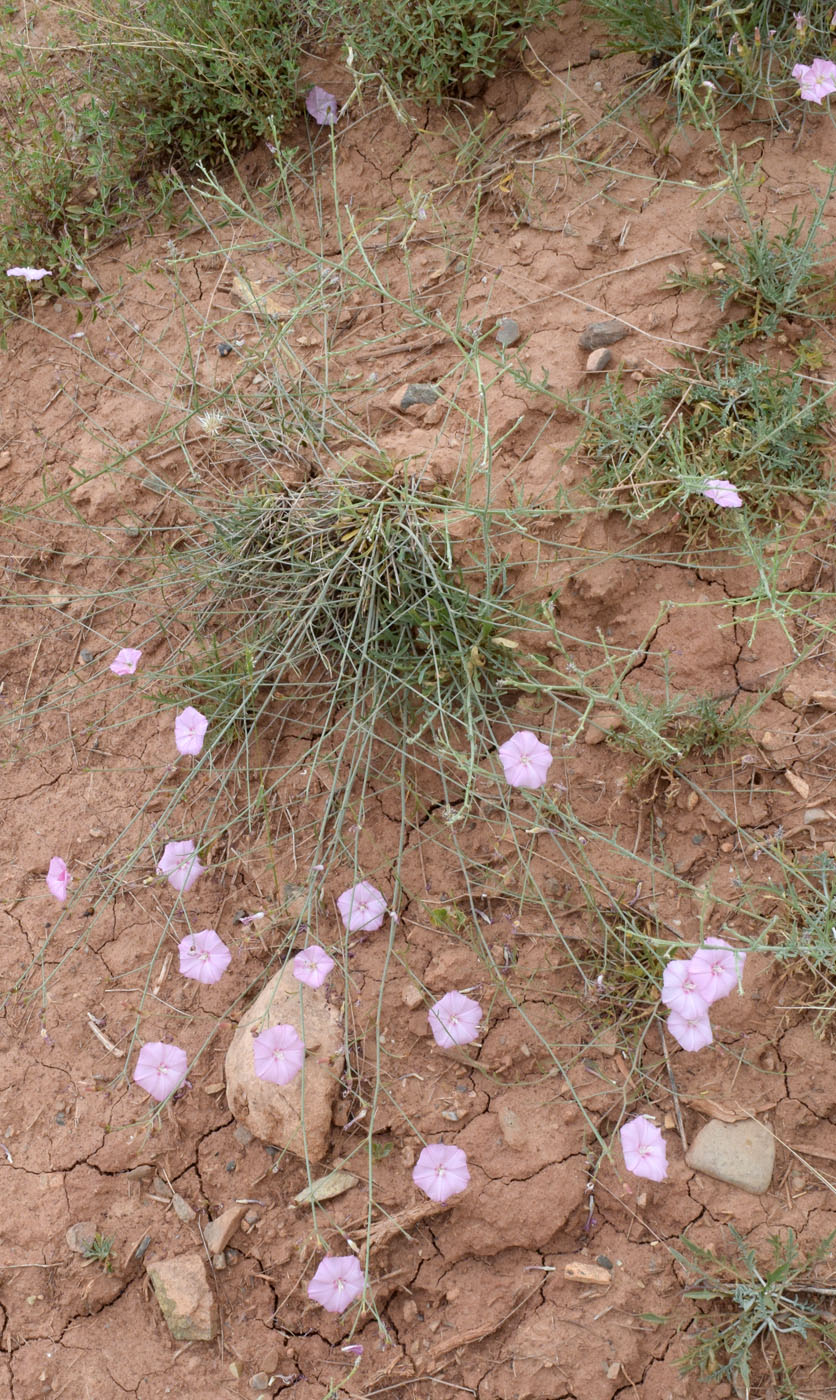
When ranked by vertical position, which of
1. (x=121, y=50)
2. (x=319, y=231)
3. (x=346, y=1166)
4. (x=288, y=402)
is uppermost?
(x=121, y=50)

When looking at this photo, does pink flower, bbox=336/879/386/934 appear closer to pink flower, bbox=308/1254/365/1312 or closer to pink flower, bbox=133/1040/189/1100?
pink flower, bbox=133/1040/189/1100

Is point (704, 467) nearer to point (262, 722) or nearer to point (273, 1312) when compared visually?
point (262, 722)

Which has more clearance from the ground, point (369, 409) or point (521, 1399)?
point (369, 409)

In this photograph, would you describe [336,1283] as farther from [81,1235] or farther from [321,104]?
[321,104]

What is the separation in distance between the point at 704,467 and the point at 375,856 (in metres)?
1.08

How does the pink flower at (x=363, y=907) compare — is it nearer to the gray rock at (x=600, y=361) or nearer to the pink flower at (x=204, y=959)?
the pink flower at (x=204, y=959)

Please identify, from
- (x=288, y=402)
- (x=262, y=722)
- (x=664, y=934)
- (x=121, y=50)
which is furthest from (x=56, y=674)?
(x=121, y=50)

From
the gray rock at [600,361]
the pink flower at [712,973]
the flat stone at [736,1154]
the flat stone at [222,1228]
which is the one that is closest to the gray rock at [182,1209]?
the flat stone at [222,1228]

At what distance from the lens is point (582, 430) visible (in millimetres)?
2408

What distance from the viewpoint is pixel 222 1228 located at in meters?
2.00

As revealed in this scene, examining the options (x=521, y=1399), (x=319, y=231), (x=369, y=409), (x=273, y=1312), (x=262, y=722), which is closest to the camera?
(x=521, y=1399)

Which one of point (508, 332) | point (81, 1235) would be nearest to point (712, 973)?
point (81, 1235)

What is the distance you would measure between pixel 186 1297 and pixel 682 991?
108cm

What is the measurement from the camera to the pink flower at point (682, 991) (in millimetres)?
1817
